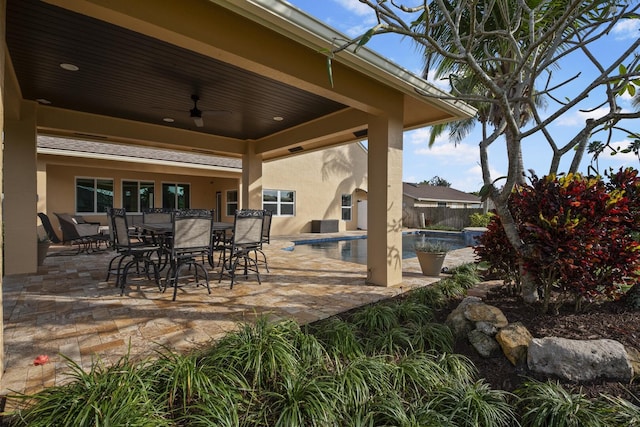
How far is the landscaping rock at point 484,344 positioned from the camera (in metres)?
3.01

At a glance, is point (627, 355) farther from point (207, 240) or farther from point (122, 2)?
point (122, 2)

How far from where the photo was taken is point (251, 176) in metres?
10.1

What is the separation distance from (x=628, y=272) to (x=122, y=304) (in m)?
6.16

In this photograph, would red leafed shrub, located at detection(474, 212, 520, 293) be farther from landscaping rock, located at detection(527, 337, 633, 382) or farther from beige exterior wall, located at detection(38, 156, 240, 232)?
beige exterior wall, located at detection(38, 156, 240, 232)

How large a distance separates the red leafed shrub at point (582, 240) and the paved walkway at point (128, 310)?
2357 mm

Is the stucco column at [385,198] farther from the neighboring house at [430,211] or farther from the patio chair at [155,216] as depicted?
the neighboring house at [430,211]

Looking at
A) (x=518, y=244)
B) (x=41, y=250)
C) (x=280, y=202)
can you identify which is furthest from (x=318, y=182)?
(x=518, y=244)

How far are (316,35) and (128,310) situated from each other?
14.0ft

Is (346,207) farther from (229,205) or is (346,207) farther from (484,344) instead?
(484,344)

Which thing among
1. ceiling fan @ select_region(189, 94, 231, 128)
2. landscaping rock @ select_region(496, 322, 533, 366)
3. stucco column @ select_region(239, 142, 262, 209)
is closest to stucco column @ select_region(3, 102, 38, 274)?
ceiling fan @ select_region(189, 94, 231, 128)

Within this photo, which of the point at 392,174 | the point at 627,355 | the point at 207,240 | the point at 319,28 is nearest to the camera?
the point at 627,355

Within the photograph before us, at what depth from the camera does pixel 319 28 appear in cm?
371

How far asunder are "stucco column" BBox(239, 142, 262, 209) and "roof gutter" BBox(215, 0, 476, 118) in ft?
20.0

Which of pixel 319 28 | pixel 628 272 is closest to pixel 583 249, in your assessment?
pixel 628 272
